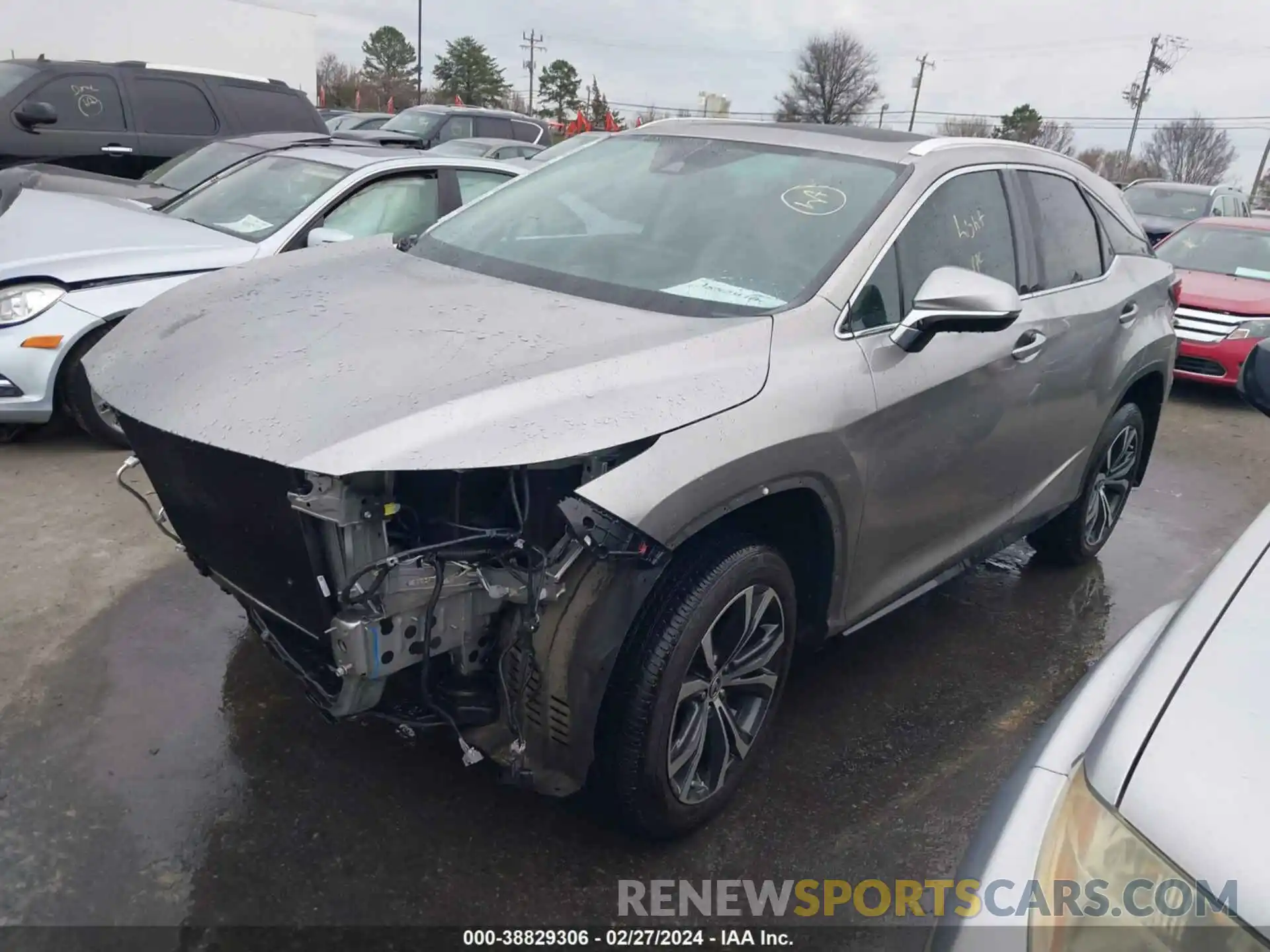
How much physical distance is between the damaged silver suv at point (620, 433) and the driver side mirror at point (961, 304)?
0.01 metres

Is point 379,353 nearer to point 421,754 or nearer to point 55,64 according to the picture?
point 421,754

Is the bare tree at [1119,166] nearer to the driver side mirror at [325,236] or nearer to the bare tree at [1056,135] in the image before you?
the bare tree at [1056,135]

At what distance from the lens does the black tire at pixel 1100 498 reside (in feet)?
14.7

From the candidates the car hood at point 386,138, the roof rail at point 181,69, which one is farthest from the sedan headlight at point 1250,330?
the roof rail at point 181,69

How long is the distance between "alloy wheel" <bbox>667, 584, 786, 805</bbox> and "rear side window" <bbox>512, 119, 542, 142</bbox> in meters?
14.3

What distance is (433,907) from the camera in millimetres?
2506

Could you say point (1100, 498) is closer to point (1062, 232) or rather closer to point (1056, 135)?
point (1062, 232)

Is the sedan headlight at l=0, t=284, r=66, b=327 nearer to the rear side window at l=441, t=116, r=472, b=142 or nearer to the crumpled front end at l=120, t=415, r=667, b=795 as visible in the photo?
the crumpled front end at l=120, t=415, r=667, b=795

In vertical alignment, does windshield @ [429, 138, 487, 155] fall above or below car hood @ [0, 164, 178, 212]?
below

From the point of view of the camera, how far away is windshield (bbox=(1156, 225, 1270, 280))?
376 inches

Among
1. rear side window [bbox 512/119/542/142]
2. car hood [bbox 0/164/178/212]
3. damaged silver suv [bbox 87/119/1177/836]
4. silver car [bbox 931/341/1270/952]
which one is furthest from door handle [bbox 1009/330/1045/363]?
rear side window [bbox 512/119/542/142]

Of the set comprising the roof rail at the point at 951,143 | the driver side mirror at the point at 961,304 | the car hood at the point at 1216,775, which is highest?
the roof rail at the point at 951,143

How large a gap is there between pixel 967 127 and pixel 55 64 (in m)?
50.0

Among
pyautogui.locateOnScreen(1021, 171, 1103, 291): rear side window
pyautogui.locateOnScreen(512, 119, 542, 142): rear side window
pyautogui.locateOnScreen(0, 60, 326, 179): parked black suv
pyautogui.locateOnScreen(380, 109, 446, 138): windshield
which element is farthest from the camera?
pyautogui.locateOnScreen(512, 119, 542, 142): rear side window
